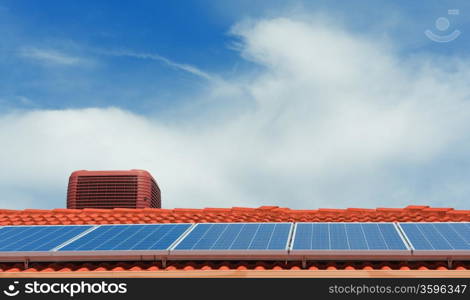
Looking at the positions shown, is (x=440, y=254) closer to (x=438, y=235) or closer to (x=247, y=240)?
(x=438, y=235)

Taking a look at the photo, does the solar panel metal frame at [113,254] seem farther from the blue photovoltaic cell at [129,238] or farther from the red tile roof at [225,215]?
the red tile roof at [225,215]

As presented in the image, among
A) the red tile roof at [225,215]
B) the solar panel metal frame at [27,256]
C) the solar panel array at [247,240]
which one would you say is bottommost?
the solar panel metal frame at [27,256]

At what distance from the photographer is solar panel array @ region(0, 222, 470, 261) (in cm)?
1351

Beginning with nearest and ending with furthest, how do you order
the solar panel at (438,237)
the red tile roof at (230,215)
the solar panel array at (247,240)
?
the solar panel at (438,237) → the solar panel array at (247,240) → the red tile roof at (230,215)

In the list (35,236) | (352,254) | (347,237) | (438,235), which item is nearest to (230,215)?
(347,237)

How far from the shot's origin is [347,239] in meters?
14.3

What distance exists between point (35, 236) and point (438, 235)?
10444 mm

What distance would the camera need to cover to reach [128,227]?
16.7 m

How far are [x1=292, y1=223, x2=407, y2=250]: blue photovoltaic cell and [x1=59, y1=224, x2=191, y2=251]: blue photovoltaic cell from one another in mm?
3226

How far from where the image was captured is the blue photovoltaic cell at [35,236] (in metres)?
14.7

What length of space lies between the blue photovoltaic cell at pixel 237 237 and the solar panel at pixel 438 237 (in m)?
3.05

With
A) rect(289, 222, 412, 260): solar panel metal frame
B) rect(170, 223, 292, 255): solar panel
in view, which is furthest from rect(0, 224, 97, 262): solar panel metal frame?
rect(289, 222, 412, 260): solar panel metal frame

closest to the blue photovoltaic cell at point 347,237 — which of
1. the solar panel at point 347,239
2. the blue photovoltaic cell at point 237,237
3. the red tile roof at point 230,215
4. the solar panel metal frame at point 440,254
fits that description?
the solar panel at point 347,239

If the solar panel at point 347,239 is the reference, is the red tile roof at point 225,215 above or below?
above
